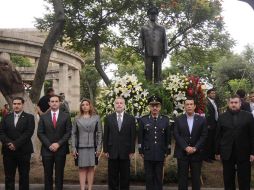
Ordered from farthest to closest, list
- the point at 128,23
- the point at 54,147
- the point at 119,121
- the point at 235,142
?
the point at 128,23 < the point at 119,121 < the point at 54,147 < the point at 235,142

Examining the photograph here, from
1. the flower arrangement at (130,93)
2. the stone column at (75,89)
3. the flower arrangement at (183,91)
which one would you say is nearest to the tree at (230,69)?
the stone column at (75,89)

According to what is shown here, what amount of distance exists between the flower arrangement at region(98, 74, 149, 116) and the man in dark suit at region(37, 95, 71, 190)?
170 cm

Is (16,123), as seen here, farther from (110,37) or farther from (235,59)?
(235,59)

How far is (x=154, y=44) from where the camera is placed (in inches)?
440

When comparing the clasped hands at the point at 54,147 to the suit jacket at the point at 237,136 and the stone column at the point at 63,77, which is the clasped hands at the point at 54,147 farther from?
the stone column at the point at 63,77

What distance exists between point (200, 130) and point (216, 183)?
2596mm

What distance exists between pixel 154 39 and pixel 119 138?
3569 millimetres

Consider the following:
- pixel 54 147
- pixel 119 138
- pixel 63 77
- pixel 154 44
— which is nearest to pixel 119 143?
pixel 119 138

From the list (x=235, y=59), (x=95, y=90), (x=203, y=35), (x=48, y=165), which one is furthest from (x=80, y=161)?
(x=95, y=90)

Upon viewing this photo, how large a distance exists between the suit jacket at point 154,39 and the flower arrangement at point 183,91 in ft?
4.58

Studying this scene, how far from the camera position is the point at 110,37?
84.8 ft

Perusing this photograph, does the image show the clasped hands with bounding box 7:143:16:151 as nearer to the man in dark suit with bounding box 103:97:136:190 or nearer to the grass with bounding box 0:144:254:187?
the man in dark suit with bounding box 103:97:136:190

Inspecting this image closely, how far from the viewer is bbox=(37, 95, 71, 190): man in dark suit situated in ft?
27.6

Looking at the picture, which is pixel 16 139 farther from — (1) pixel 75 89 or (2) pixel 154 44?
(1) pixel 75 89
